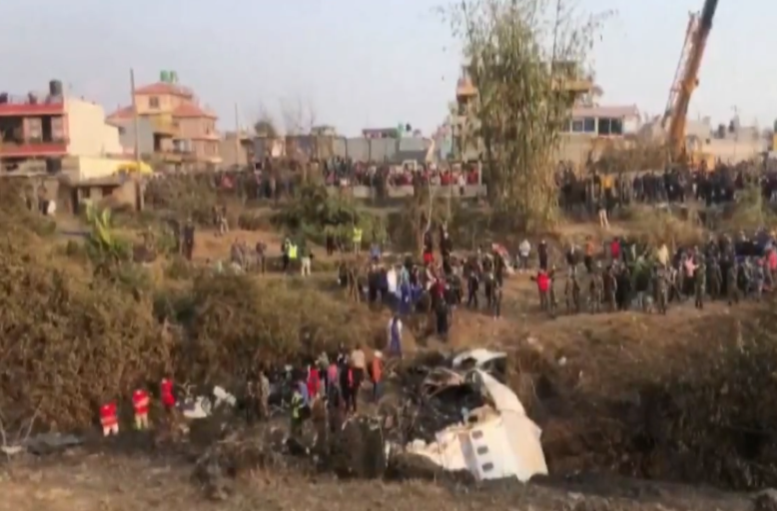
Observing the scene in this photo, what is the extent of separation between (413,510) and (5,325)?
949 cm

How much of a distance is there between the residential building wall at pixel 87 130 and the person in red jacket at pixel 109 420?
31364mm

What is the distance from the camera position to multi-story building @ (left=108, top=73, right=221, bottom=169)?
203 feet

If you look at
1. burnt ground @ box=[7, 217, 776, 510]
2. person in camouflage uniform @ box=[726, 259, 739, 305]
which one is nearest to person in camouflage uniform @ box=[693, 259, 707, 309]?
burnt ground @ box=[7, 217, 776, 510]

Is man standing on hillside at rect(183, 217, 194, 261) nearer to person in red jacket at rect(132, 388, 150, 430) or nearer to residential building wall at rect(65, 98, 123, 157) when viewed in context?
person in red jacket at rect(132, 388, 150, 430)

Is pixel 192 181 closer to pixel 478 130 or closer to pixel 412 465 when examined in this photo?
pixel 478 130

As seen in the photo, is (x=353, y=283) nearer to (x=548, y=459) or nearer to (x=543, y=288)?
(x=543, y=288)

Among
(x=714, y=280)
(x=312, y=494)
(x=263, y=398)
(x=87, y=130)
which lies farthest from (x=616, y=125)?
(x=312, y=494)

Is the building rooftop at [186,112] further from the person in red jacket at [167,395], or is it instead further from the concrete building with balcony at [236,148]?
the person in red jacket at [167,395]

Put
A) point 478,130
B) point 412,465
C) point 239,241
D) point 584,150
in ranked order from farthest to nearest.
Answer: point 584,150 → point 478,130 → point 239,241 → point 412,465

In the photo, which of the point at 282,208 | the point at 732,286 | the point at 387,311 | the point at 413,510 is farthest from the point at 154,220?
the point at 413,510

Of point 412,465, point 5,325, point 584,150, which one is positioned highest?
point 584,150

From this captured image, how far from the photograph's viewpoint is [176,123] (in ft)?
233

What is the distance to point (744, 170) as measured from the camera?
33.8m

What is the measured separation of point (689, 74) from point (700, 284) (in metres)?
22.8
